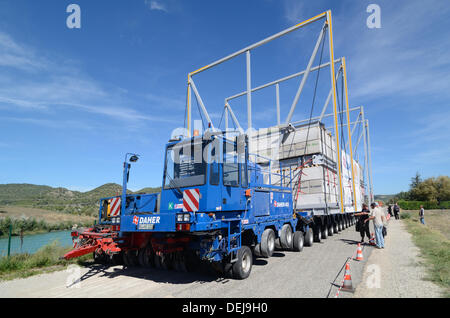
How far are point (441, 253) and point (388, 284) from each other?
3.91 m

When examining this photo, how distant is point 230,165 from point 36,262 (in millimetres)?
6219

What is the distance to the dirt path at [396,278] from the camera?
4.52 metres

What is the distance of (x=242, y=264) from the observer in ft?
18.9

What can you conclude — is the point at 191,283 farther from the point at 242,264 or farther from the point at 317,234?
the point at 317,234

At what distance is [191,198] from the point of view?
5312mm

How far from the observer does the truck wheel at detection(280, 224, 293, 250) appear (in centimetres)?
829

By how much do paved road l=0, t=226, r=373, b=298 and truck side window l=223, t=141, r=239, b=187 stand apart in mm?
2252

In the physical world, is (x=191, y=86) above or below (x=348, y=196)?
above

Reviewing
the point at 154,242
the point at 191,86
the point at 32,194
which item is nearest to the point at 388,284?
the point at 154,242

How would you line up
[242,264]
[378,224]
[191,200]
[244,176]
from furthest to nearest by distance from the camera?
[378,224] → [244,176] → [242,264] → [191,200]

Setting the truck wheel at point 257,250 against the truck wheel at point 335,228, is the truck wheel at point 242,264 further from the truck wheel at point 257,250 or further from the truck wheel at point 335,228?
the truck wheel at point 335,228

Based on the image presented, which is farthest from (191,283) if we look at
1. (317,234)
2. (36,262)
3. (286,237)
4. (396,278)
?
(317,234)
